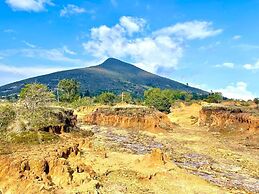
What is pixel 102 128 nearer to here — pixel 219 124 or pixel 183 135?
pixel 183 135

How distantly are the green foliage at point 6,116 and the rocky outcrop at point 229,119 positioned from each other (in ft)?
139

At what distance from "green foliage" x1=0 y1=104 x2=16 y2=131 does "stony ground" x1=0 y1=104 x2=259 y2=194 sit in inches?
334

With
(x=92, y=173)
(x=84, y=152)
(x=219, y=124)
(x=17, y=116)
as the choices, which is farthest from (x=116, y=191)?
(x=219, y=124)

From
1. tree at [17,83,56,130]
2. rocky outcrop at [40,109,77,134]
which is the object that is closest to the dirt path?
rocky outcrop at [40,109,77,134]

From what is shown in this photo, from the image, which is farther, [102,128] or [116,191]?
[102,128]

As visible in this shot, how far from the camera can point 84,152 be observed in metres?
42.8

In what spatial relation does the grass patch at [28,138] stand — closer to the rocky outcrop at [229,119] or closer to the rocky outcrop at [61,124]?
the rocky outcrop at [61,124]

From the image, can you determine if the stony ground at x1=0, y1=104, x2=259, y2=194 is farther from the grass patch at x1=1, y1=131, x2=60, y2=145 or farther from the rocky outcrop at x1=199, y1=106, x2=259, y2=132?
A: the rocky outcrop at x1=199, y1=106, x2=259, y2=132

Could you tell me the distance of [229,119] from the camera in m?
81.1

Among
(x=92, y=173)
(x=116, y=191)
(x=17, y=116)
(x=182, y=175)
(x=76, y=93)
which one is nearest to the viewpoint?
(x=116, y=191)

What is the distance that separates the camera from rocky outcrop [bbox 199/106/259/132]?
71625mm

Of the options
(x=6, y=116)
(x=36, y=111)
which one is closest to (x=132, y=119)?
(x=36, y=111)

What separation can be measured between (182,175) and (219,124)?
170 feet

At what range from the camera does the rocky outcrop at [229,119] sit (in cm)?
7162
